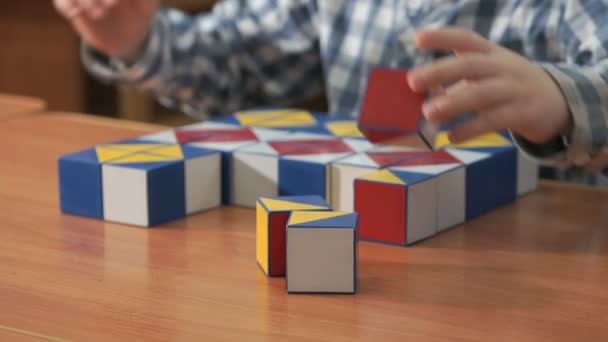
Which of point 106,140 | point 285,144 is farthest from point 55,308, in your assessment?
point 106,140

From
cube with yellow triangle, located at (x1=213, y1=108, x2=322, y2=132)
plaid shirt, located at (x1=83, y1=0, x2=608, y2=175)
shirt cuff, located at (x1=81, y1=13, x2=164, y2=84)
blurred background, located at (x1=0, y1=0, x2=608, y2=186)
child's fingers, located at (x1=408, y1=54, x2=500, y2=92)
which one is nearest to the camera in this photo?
child's fingers, located at (x1=408, y1=54, x2=500, y2=92)

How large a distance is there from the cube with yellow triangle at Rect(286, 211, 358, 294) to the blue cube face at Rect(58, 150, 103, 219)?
0.24m

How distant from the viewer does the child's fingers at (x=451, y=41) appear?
78cm

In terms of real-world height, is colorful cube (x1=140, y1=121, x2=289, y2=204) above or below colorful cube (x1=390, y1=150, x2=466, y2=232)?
above

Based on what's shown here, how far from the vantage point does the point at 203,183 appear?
0.85 meters

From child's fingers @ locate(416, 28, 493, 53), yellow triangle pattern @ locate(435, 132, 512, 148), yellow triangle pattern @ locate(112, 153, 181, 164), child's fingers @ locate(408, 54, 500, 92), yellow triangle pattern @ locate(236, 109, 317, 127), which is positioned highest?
child's fingers @ locate(416, 28, 493, 53)

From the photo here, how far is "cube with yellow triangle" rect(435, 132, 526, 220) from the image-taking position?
83 cm

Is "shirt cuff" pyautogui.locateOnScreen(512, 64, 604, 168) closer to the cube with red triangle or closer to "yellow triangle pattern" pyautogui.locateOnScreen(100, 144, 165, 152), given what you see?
the cube with red triangle

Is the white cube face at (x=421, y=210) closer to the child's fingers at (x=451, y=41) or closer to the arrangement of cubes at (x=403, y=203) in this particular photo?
the arrangement of cubes at (x=403, y=203)

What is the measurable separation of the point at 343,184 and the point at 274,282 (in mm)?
161

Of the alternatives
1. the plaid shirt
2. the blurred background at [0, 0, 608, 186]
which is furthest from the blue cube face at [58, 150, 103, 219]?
the blurred background at [0, 0, 608, 186]

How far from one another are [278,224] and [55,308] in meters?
0.17

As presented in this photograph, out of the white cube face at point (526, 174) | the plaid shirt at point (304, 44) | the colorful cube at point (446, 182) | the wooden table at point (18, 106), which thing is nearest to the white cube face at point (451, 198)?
the colorful cube at point (446, 182)

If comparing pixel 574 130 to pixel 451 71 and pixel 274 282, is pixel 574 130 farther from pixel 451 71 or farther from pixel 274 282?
pixel 274 282
